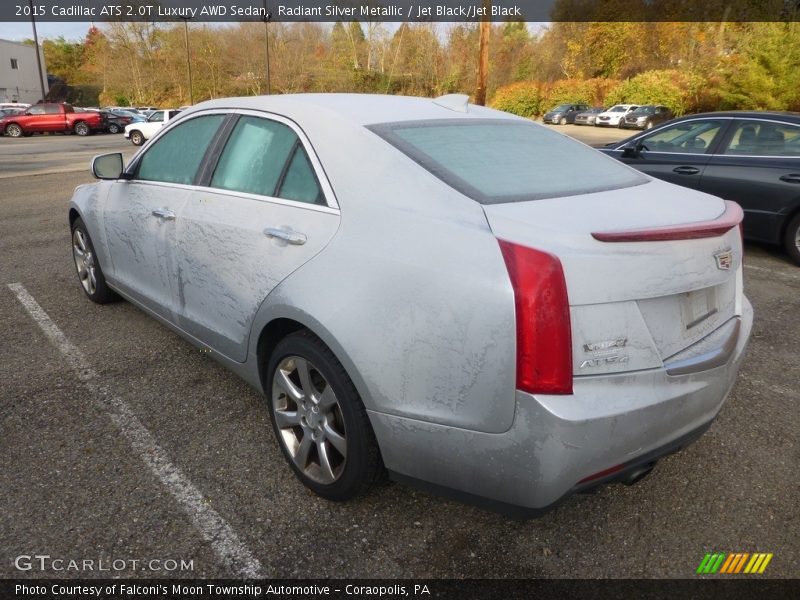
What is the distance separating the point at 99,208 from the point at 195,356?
4.09 ft

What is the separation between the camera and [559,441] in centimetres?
172

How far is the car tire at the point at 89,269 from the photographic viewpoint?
433cm

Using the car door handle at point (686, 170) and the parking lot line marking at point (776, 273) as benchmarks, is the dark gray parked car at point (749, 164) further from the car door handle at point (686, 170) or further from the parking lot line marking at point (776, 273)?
the parking lot line marking at point (776, 273)

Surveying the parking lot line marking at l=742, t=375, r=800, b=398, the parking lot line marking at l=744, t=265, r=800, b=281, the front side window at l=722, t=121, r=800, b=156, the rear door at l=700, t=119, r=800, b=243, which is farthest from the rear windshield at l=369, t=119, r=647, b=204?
the front side window at l=722, t=121, r=800, b=156

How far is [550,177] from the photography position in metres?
2.38

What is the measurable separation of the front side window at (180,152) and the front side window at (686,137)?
221 inches

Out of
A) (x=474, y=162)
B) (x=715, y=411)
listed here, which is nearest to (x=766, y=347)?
(x=715, y=411)

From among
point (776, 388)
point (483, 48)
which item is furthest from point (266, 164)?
point (483, 48)

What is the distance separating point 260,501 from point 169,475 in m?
0.45

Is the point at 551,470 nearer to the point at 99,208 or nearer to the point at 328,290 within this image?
the point at 328,290

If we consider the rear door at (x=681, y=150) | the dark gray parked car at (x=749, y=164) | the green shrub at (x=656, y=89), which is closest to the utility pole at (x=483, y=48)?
the rear door at (x=681, y=150)

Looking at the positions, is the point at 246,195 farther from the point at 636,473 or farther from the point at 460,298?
the point at 636,473

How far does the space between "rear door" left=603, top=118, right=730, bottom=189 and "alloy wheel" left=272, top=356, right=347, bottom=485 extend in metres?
5.75

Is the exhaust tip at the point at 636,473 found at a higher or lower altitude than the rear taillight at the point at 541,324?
lower
